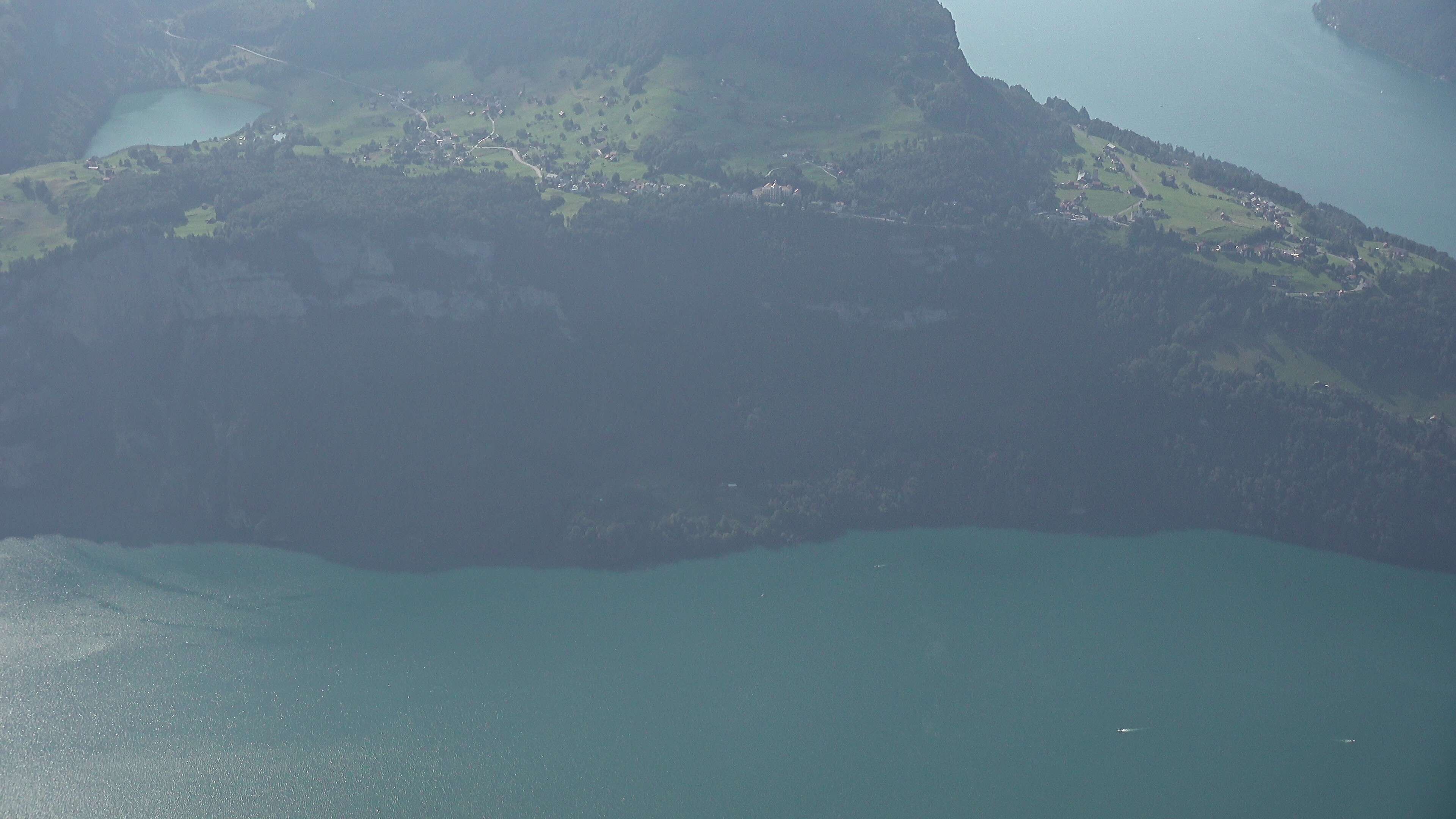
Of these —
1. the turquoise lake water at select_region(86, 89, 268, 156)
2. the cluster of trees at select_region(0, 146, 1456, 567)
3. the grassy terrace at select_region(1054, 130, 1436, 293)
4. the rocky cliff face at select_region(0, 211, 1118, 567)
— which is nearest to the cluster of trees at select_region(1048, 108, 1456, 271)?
the grassy terrace at select_region(1054, 130, 1436, 293)

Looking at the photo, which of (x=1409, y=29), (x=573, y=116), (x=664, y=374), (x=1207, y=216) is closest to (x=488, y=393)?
(x=664, y=374)

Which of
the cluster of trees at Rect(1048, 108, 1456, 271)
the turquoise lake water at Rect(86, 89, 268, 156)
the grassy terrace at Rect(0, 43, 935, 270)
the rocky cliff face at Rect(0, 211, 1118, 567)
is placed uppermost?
the cluster of trees at Rect(1048, 108, 1456, 271)

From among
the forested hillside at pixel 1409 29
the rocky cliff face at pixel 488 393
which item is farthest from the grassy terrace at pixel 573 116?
the forested hillside at pixel 1409 29

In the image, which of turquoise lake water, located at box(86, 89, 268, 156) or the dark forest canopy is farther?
turquoise lake water, located at box(86, 89, 268, 156)

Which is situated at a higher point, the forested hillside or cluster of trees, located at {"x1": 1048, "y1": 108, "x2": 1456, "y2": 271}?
the forested hillside

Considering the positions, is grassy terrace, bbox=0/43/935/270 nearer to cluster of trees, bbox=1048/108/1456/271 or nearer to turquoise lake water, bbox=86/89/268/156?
turquoise lake water, bbox=86/89/268/156

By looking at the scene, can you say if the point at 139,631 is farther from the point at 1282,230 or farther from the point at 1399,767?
the point at 1282,230

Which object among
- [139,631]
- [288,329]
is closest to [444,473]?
[288,329]
